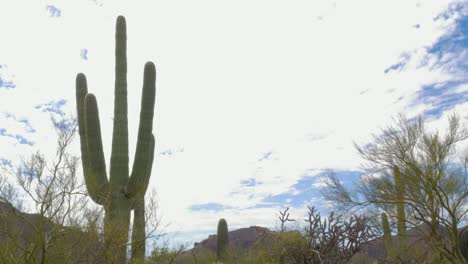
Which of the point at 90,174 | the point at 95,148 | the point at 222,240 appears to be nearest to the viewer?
the point at 95,148

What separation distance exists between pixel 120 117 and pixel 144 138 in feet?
3.95

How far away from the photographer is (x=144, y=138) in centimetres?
1238

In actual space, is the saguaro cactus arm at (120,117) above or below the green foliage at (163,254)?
above

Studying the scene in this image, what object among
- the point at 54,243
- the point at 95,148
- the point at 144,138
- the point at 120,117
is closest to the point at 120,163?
the point at 95,148

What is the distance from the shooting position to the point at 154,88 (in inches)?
514

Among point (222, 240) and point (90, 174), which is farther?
point (222, 240)

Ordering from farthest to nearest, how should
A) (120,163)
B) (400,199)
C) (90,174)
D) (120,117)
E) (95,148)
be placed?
1. (400,199)
2. (120,117)
3. (90,174)
4. (95,148)
5. (120,163)

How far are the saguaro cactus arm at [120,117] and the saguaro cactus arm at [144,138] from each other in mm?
374

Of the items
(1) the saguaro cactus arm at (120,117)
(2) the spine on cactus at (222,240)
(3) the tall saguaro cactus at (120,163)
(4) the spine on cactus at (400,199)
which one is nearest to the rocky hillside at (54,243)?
(3) the tall saguaro cactus at (120,163)

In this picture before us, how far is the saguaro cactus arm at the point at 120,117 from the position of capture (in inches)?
486

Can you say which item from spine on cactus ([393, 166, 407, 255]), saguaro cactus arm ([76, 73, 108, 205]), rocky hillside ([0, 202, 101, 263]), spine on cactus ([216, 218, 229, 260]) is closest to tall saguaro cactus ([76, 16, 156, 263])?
saguaro cactus arm ([76, 73, 108, 205])

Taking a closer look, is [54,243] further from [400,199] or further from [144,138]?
[400,199]

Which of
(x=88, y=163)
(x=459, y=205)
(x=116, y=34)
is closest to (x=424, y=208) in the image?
(x=459, y=205)

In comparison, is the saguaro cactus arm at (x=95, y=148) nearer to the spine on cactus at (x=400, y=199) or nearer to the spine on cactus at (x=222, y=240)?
the spine on cactus at (x=222, y=240)
